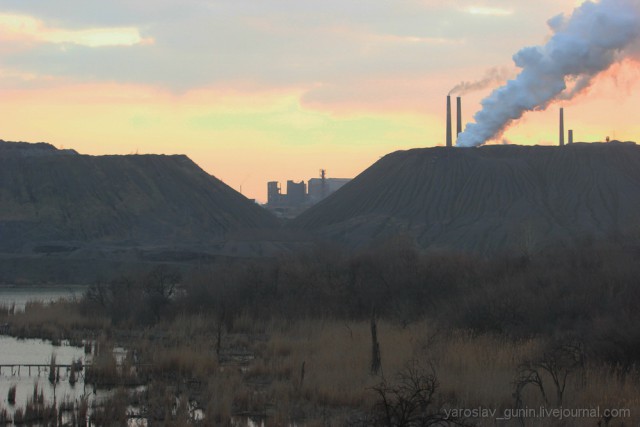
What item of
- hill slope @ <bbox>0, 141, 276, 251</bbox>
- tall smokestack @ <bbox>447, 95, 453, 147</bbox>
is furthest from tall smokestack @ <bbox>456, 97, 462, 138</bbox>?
hill slope @ <bbox>0, 141, 276, 251</bbox>

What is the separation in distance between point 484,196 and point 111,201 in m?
41.6

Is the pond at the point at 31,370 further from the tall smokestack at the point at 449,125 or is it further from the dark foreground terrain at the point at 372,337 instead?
the tall smokestack at the point at 449,125

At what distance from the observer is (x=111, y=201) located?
111562 mm

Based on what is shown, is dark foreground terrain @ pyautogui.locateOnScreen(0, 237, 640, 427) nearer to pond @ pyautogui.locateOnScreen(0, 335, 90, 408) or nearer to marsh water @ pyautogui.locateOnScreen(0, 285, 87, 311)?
pond @ pyautogui.locateOnScreen(0, 335, 90, 408)

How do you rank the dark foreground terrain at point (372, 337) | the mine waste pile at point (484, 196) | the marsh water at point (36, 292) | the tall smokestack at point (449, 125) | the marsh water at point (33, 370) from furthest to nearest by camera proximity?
the tall smokestack at point (449, 125) → the mine waste pile at point (484, 196) → the marsh water at point (36, 292) → the marsh water at point (33, 370) → the dark foreground terrain at point (372, 337)

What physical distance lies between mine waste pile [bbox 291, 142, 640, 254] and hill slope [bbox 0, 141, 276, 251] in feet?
37.6

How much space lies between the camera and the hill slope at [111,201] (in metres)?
103

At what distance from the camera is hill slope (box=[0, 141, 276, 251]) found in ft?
337

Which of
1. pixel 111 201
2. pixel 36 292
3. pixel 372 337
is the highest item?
pixel 111 201

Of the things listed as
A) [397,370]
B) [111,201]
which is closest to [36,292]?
[111,201]

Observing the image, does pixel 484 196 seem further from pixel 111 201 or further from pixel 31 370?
pixel 31 370

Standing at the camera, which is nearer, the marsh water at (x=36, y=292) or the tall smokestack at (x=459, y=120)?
the marsh water at (x=36, y=292)

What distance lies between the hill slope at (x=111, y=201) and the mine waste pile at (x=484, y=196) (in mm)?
11453

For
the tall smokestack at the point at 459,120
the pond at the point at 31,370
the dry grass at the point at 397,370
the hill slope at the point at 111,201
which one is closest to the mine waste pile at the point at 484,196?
the tall smokestack at the point at 459,120
